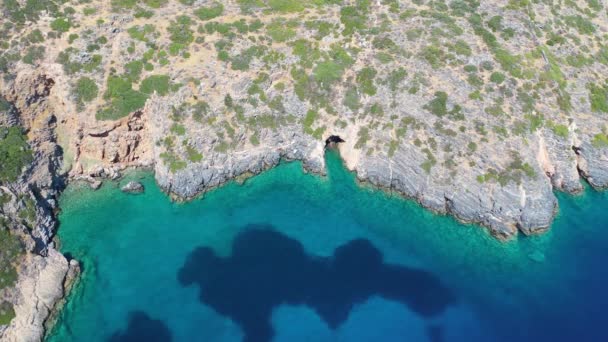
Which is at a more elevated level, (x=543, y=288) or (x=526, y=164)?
(x=526, y=164)

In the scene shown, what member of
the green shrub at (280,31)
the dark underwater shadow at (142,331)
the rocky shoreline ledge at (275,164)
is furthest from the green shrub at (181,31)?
the dark underwater shadow at (142,331)

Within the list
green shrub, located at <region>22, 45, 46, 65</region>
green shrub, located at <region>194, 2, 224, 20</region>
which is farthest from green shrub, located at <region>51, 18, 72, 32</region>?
green shrub, located at <region>194, 2, 224, 20</region>

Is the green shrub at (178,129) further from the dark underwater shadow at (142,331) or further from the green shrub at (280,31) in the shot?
the dark underwater shadow at (142,331)

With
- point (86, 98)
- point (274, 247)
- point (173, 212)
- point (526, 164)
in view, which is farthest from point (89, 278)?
point (526, 164)

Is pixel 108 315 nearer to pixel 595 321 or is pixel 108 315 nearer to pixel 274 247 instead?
pixel 274 247

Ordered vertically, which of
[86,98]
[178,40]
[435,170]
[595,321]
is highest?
[178,40]

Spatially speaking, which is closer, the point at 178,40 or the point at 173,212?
the point at 173,212

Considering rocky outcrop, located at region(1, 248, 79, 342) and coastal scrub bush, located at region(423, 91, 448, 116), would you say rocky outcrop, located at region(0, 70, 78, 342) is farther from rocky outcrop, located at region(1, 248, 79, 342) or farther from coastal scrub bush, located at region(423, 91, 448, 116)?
coastal scrub bush, located at region(423, 91, 448, 116)
